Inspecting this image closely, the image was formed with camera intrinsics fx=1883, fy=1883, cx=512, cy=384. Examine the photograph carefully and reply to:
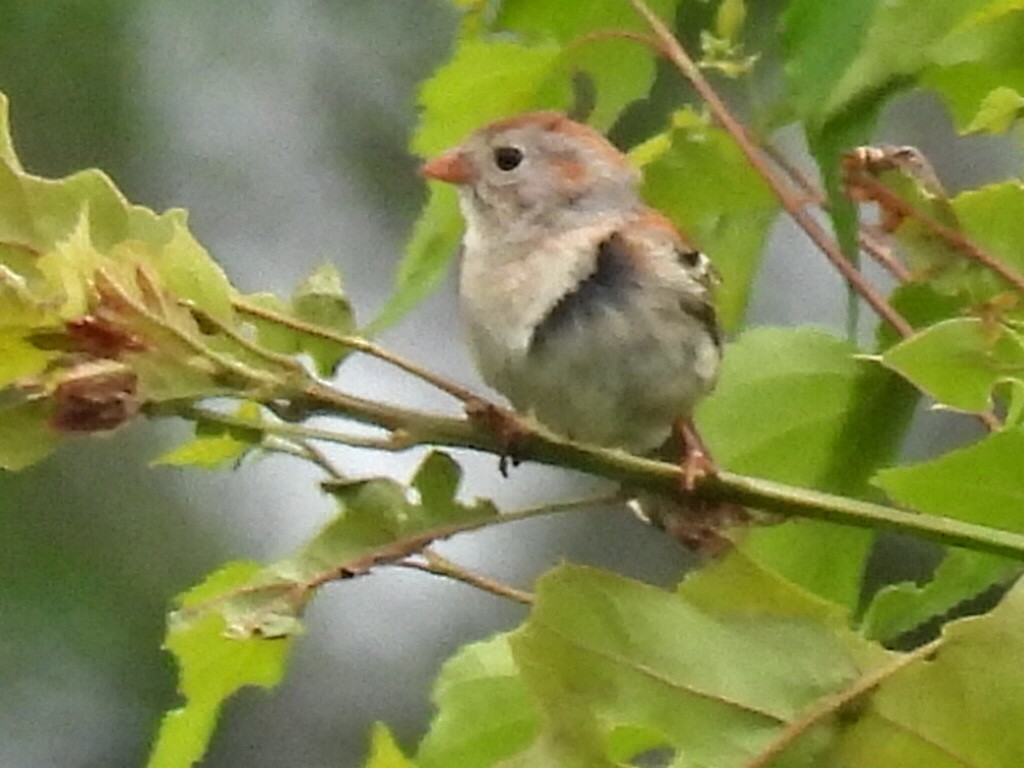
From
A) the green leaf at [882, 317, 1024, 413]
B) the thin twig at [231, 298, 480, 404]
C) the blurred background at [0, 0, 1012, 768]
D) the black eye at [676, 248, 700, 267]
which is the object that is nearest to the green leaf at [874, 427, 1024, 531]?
the green leaf at [882, 317, 1024, 413]

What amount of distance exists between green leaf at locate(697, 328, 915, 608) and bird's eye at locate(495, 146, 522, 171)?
0.89ft

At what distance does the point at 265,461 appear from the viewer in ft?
5.36

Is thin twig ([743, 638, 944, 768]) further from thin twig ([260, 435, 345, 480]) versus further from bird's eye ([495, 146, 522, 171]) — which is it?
bird's eye ([495, 146, 522, 171])

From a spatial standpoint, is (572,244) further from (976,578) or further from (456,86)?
(976,578)

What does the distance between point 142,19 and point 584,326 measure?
114cm

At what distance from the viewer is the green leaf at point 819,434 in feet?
1.87

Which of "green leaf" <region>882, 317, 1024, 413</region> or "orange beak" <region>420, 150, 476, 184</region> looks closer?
"green leaf" <region>882, 317, 1024, 413</region>

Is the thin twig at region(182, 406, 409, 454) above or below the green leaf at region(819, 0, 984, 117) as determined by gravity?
below

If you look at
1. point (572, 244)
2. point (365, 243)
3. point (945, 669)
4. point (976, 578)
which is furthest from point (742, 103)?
point (945, 669)

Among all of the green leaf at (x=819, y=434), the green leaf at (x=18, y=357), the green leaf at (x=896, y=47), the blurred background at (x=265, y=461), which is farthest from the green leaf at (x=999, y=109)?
the blurred background at (x=265, y=461)

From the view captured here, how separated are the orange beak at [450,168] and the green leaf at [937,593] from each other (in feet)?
0.80

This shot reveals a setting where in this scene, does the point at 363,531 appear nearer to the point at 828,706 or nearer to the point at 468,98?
the point at 828,706

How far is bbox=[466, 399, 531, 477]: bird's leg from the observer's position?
1.34 ft

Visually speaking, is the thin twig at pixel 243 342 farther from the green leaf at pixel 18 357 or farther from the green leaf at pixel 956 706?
the green leaf at pixel 956 706
